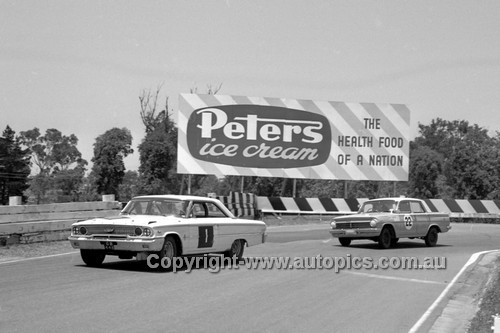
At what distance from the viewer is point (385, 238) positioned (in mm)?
18828

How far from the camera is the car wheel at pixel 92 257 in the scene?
42.0ft

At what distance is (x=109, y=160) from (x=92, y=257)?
5499 centimetres

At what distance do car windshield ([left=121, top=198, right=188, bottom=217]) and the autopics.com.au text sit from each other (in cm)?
87

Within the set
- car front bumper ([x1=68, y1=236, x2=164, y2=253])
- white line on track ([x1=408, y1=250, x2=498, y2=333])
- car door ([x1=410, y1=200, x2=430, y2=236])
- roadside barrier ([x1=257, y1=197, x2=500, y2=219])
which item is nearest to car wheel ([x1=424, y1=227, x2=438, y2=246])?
car door ([x1=410, y1=200, x2=430, y2=236])

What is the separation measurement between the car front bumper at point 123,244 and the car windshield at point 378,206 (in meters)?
9.09

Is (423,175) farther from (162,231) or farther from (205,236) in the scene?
(162,231)

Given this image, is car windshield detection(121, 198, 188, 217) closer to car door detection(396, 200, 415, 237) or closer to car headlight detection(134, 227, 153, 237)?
car headlight detection(134, 227, 153, 237)

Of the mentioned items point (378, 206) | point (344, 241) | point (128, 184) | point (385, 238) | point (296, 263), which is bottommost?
point (296, 263)

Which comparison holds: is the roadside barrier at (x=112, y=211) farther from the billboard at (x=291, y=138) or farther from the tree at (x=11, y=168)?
the tree at (x=11, y=168)

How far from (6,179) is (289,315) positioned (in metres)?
67.0

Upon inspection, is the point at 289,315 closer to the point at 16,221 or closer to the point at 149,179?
the point at 16,221

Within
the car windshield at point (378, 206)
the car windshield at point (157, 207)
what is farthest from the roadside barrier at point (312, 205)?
the car windshield at point (157, 207)

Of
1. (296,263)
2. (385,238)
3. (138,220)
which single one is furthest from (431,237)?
(138,220)

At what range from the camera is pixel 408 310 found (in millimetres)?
9641
